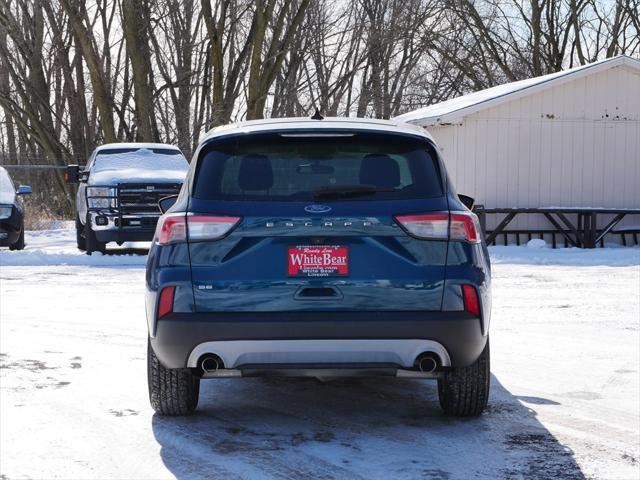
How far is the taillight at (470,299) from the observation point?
17.0ft

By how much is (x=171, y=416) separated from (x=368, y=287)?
1590 millimetres

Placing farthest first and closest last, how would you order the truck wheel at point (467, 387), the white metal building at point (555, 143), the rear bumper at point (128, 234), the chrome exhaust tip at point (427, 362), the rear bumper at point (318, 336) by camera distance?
1. the white metal building at point (555, 143)
2. the rear bumper at point (128, 234)
3. the truck wheel at point (467, 387)
4. the chrome exhaust tip at point (427, 362)
5. the rear bumper at point (318, 336)

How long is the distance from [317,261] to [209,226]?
23.1 inches

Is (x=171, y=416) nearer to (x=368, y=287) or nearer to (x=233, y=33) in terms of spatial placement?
(x=368, y=287)

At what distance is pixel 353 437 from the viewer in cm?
536

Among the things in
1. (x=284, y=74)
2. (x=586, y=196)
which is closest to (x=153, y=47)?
(x=284, y=74)

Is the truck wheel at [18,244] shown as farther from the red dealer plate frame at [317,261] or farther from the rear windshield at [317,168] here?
the red dealer plate frame at [317,261]

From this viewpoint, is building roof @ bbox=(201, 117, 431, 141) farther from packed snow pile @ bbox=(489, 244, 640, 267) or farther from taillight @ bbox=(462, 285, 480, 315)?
packed snow pile @ bbox=(489, 244, 640, 267)

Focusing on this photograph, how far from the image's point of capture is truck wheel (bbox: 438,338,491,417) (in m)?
5.56

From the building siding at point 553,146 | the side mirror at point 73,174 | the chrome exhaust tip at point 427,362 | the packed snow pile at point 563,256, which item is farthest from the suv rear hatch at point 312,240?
the building siding at point 553,146

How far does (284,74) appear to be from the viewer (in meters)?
45.7

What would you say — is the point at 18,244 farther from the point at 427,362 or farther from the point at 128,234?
the point at 427,362

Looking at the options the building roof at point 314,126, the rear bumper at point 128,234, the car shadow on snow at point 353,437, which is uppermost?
the building roof at point 314,126

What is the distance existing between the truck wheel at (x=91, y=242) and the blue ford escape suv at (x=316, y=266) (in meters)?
13.1
